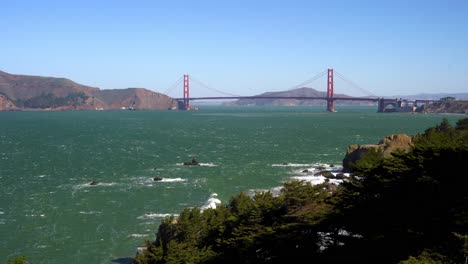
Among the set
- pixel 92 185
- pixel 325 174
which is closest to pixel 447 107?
pixel 325 174

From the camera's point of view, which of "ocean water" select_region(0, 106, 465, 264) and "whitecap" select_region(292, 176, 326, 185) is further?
"whitecap" select_region(292, 176, 326, 185)

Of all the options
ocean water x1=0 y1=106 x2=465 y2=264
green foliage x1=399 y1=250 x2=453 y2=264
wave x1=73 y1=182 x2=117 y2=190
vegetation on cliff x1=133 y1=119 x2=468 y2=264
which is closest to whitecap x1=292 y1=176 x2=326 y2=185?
ocean water x1=0 y1=106 x2=465 y2=264

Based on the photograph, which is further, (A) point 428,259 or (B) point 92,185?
(B) point 92,185

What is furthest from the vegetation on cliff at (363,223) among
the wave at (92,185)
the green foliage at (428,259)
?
the wave at (92,185)

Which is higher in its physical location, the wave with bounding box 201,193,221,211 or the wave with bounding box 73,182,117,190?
the wave with bounding box 201,193,221,211

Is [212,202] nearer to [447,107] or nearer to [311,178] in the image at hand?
[311,178]

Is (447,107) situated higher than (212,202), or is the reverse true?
(447,107)

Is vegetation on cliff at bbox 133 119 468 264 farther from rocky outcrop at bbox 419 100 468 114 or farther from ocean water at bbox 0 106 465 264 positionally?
rocky outcrop at bbox 419 100 468 114

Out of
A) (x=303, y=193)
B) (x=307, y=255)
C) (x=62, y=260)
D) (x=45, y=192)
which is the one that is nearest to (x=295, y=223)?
(x=307, y=255)

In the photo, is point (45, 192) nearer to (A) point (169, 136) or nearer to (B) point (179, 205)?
(B) point (179, 205)
